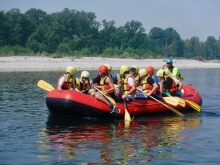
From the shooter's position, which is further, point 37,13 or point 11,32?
point 37,13

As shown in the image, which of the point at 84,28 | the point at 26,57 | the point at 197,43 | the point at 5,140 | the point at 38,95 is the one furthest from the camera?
the point at 197,43

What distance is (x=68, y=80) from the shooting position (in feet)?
39.0

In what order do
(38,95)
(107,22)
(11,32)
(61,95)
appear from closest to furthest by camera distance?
(61,95) < (38,95) < (11,32) < (107,22)

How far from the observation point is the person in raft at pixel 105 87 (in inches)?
445

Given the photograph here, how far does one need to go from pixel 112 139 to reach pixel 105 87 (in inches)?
99.7

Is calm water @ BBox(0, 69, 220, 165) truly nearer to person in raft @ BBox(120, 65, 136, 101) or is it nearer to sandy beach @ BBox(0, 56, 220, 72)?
person in raft @ BBox(120, 65, 136, 101)

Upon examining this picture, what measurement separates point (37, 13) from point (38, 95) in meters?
49.6

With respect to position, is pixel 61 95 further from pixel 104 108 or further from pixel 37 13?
pixel 37 13

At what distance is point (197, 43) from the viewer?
327ft

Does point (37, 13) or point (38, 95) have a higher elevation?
point (37, 13)

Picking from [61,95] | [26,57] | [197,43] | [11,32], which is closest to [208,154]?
[61,95]

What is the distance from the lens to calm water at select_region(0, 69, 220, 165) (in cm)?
771

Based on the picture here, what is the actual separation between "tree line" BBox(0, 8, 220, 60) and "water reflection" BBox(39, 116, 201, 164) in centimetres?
2858

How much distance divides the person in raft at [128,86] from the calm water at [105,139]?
70 cm
